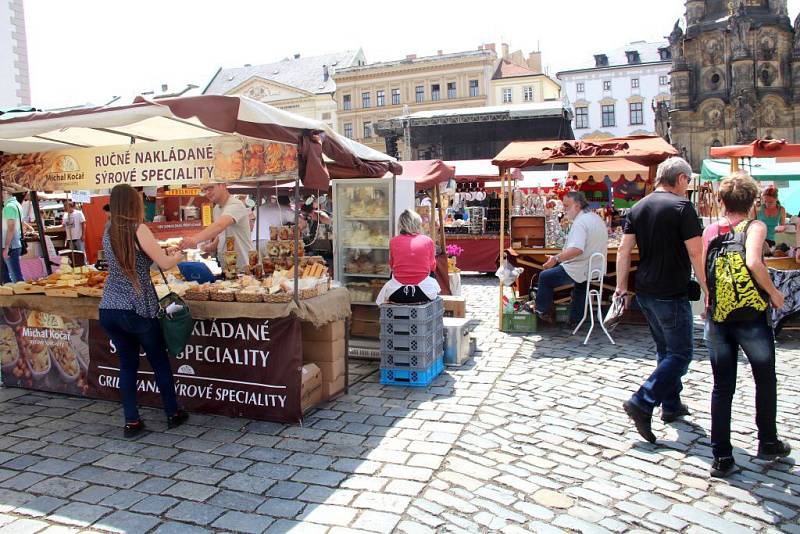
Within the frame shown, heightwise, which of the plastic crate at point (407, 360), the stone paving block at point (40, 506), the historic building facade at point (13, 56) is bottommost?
the stone paving block at point (40, 506)

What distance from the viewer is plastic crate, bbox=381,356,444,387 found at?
18.3ft

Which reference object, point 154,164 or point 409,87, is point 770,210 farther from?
point 409,87

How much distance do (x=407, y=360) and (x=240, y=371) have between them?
1.53 metres

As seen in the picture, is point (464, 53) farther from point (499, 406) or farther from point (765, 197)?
point (499, 406)

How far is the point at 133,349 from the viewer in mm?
4402

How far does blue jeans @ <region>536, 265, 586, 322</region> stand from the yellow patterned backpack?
146 inches

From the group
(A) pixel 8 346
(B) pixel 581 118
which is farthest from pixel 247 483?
(B) pixel 581 118

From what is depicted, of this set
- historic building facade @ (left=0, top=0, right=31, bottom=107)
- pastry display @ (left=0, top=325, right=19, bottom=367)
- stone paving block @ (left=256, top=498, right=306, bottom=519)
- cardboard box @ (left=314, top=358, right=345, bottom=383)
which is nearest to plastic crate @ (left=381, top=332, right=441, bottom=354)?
cardboard box @ (left=314, top=358, right=345, bottom=383)

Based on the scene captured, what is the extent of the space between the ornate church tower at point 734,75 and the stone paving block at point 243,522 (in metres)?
49.0

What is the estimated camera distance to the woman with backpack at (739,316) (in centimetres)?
360

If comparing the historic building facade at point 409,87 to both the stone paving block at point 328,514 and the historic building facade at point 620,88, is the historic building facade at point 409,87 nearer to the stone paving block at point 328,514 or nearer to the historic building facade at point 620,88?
the historic building facade at point 620,88

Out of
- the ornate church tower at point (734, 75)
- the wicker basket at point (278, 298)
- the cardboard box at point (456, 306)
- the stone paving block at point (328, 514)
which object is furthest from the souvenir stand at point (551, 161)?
the ornate church tower at point (734, 75)

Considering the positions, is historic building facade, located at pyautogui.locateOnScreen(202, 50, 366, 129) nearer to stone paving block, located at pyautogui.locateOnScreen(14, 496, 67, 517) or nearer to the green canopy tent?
the green canopy tent

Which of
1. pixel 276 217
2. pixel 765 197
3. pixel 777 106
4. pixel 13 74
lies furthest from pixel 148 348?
pixel 777 106
